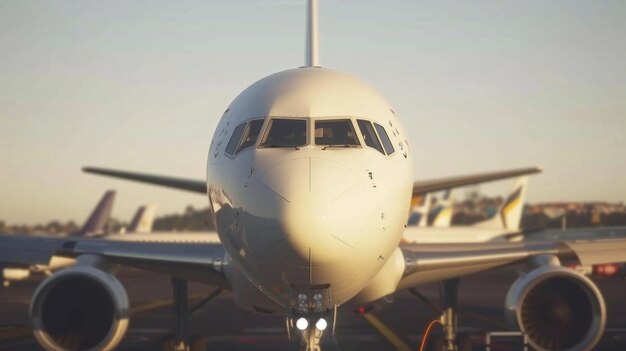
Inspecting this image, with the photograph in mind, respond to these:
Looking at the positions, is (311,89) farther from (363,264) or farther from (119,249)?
(119,249)

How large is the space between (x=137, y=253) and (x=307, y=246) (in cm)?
606

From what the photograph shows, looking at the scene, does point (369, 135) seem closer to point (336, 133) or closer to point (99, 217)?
point (336, 133)

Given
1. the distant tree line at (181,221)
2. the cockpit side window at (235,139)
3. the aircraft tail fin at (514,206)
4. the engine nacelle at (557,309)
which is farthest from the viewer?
the distant tree line at (181,221)

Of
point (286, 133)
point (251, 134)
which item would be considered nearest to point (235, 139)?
point (251, 134)

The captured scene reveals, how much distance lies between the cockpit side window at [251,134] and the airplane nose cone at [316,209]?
1.00 meters

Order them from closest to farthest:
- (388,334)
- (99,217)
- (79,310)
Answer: (79,310) → (388,334) → (99,217)

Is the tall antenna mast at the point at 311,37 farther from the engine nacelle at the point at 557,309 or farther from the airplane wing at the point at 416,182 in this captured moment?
the engine nacelle at the point at 557,309

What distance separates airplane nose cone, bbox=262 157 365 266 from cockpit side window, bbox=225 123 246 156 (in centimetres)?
126

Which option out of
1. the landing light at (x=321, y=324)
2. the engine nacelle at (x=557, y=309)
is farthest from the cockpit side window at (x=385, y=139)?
the engine nacelle at (x=557, y=309)

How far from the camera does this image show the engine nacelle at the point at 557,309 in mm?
12289

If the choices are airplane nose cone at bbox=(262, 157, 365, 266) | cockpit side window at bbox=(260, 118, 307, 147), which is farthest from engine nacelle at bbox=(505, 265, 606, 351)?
airplane nose cone at bbox=(262, 157, 365, 266)

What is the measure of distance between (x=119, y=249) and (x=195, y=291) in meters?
23.5

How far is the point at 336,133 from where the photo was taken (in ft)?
28.9

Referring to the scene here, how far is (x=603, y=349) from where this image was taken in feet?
52.3
